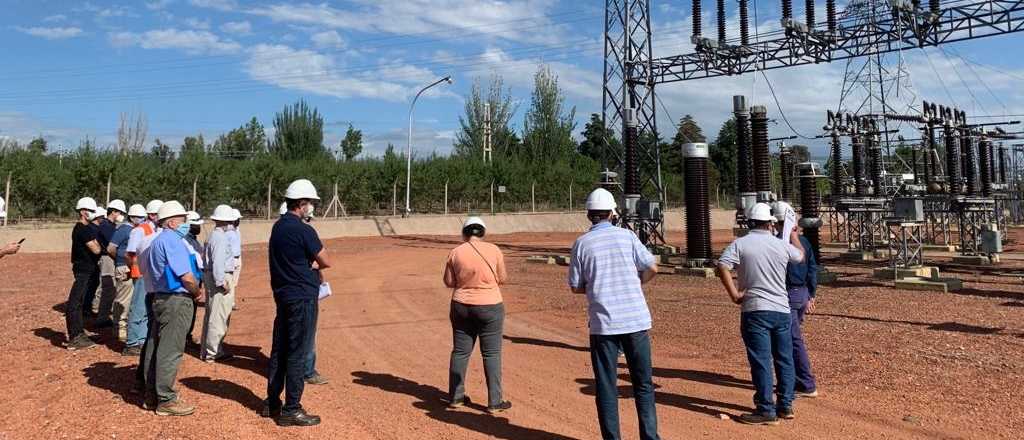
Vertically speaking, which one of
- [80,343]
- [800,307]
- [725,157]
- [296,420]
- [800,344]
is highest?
→ [725,157]

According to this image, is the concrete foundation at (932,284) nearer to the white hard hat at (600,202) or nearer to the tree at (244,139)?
the white hard hat at (600,202)

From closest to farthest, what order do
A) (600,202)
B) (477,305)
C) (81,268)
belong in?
(600,202) → (477,305) → (81,268)

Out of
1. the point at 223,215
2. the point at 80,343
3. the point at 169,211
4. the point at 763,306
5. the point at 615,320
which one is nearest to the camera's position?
the point at 615,320

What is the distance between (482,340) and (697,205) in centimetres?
1224

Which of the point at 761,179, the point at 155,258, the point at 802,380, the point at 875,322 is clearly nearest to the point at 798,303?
the point at 802,380

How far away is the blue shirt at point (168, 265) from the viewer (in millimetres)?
5410

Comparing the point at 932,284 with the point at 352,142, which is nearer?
the point at 932,284

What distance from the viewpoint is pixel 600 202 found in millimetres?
4609

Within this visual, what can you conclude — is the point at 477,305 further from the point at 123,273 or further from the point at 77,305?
the point at 77,305

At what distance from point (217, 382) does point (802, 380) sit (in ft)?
17.7

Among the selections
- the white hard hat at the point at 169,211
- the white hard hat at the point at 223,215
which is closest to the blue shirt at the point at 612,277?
the white hard hat at the point at 169,211

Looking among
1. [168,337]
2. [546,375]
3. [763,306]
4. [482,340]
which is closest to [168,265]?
Answer: [168,337]

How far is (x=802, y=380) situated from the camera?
5.97 meters

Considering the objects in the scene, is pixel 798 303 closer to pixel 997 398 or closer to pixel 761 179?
pixel 997 398
